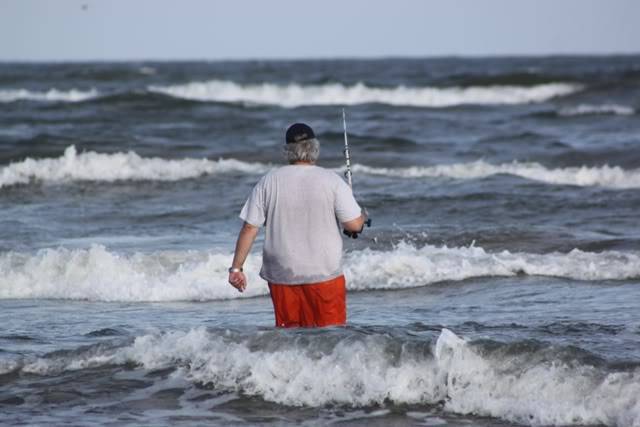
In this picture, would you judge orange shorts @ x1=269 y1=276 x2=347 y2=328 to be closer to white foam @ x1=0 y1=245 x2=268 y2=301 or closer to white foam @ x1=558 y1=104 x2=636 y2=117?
white foam @ x1=0 y1=245 x2=268 y2=301

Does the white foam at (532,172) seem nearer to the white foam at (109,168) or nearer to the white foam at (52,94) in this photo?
the white foam at (109,168)

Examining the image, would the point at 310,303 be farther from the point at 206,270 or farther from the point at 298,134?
the point at 206,270

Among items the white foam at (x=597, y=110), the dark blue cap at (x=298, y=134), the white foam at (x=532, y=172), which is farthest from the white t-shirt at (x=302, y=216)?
the white foam at (x=597, y=110)

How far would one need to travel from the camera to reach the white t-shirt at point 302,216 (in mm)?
6984

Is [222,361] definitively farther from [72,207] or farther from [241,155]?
[241,155]

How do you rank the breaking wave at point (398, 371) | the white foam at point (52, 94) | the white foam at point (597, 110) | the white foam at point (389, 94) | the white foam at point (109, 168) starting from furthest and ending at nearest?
1. the white foam at point (389, 94)
2. the white foam at point (52, 94)
3. the white foam at point (597, 110)
4. the white foam at point (109, 168)
5. the breaking wave at point (398, 371)

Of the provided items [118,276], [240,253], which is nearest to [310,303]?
[240,253]

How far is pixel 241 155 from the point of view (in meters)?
24.6

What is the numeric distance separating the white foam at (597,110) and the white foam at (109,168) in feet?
51.8

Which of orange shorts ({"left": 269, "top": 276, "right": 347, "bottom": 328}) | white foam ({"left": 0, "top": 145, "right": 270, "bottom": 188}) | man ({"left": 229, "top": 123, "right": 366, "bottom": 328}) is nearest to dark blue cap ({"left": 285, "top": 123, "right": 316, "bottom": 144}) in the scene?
man ({"left": 229, "top": 123, "right": 366, "bottom": 328})

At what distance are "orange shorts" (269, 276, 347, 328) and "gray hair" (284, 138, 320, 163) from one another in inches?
29.3

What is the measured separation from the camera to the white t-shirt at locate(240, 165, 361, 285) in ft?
22.9

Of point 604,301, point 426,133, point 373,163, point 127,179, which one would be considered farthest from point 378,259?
point 426,133

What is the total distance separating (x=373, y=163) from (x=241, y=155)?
9.35 feet
